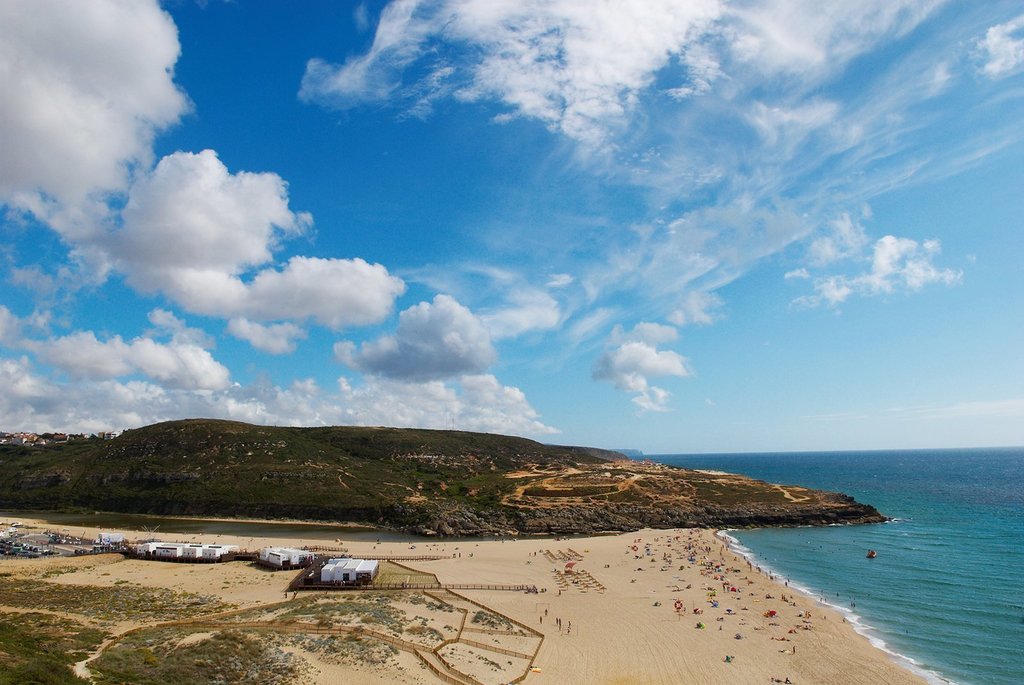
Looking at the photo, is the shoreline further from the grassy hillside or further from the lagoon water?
the grassy hillside

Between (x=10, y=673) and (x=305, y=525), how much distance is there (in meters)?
77.0

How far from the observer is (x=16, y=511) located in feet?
361

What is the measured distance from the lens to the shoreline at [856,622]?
35781 millimetres

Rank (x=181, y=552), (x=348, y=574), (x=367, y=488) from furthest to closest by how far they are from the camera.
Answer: (x=367, y=488) < (x=181, y=552) < (x=348, y=574)

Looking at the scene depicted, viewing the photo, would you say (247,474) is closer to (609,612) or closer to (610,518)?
(610,518)

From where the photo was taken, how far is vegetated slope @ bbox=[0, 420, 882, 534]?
96.2 meters

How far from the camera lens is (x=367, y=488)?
10981cm

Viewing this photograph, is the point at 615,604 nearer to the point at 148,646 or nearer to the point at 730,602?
the point at 730,602

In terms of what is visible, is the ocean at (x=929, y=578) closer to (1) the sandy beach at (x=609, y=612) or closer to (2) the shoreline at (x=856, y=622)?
(2) the shoreline at (x=856, y=622)

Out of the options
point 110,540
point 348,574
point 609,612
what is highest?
point 110,540

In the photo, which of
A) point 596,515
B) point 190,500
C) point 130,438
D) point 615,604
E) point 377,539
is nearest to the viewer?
point 615,604

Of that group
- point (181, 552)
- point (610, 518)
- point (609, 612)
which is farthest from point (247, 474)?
point (609, 612)

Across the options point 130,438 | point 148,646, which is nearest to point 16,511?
point 130,438

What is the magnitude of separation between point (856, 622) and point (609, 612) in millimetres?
19507
